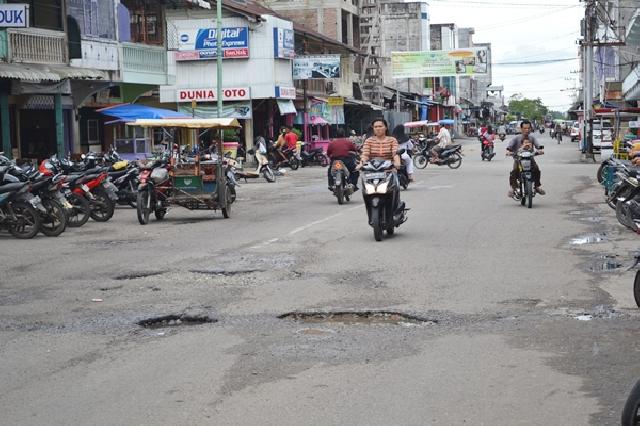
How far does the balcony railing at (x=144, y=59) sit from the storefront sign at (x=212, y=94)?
13.2m

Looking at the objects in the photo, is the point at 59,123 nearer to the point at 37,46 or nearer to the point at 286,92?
the point at 37,46

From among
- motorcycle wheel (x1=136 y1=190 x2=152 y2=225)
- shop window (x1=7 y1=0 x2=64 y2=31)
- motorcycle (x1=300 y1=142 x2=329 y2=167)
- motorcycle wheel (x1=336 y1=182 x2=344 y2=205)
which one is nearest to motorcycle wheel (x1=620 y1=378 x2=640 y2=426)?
motorcycle wheel (x1=136 y1=190 x2=152 y2=225)

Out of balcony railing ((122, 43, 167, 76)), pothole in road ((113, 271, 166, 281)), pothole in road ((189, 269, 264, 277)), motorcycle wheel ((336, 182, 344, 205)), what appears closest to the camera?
pothole in road ((113, 271, 166, 281))

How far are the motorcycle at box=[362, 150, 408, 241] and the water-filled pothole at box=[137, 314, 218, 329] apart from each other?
5.45 metres

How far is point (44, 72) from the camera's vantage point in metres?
23.3

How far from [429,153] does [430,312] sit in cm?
3031

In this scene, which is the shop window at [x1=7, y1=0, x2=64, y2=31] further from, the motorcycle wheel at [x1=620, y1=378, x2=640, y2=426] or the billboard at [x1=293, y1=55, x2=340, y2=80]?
the motorcycle wheel at [x1=620, y1=378, x2=640, y2=426]

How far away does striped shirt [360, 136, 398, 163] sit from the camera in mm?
14023

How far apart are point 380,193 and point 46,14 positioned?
15.3 m

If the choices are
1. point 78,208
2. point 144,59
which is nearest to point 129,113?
point 144,59

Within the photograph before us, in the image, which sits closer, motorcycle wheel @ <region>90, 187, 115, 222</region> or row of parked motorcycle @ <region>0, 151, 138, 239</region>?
row of parked motorcycle @ <region>0, 151, 138, 239</region>

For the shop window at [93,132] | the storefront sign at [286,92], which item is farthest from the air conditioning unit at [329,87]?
the shop window at [93,132]

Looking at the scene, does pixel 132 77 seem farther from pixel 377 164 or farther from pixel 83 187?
pixel 377 164

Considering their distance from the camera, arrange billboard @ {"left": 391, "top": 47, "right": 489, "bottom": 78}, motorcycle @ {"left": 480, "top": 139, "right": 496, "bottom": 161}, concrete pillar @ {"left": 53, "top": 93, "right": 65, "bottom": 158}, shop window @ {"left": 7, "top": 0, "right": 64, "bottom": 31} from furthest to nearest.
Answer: billboard @ {"left": 391, "top": 47, "right": 489, "bottom": 78}, motorcycle @ {"left": 480, "top": 139, "right": 496, "bottom": 161}, shop window @ {"left": 7, "top": 0, "right": 64, "bottom": 31}, concrete pillar @ {"left": 53, "top": 93, "right": 65, "bottom": 158}
